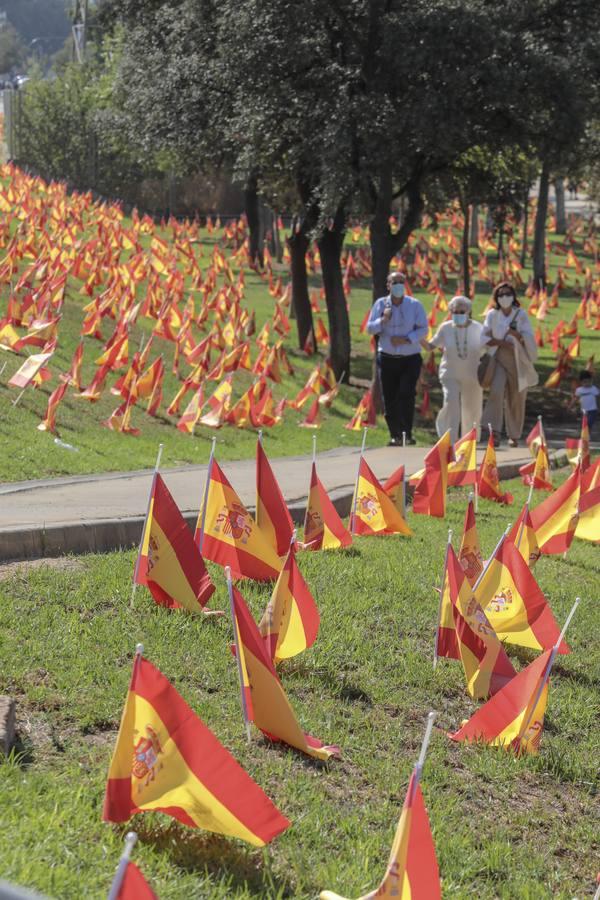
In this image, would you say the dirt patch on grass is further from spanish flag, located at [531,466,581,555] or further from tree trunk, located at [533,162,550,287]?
tree trunk, located at [533,162,550,287]

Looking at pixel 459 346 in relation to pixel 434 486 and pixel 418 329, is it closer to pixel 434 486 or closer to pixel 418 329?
pixel 418 329

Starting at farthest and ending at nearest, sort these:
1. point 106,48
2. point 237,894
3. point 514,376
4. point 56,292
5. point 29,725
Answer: point 106,48 < point 56,292 < point 514,376 < point 29,725 < point 237,894

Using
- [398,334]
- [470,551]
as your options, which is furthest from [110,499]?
[398,334]

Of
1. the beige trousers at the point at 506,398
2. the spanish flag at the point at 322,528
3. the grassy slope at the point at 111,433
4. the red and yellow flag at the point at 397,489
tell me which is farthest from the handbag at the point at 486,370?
the spanish flag at the point at 322,528

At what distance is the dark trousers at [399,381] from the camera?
13.9m

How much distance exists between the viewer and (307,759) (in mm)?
5152

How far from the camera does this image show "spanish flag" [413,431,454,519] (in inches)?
410

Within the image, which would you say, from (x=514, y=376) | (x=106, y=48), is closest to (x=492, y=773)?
(x=514, y=376)

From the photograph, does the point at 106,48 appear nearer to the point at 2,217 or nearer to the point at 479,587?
the point at 2,217

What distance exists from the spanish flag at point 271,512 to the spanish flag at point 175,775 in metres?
3.55

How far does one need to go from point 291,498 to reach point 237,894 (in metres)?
6.18

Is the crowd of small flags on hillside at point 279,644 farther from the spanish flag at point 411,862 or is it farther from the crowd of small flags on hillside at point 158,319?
the crowd of small flags on hillside at point 158,319

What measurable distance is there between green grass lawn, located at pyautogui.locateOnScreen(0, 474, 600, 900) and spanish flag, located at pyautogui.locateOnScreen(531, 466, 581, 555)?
145cm

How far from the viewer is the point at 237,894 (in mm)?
3926
